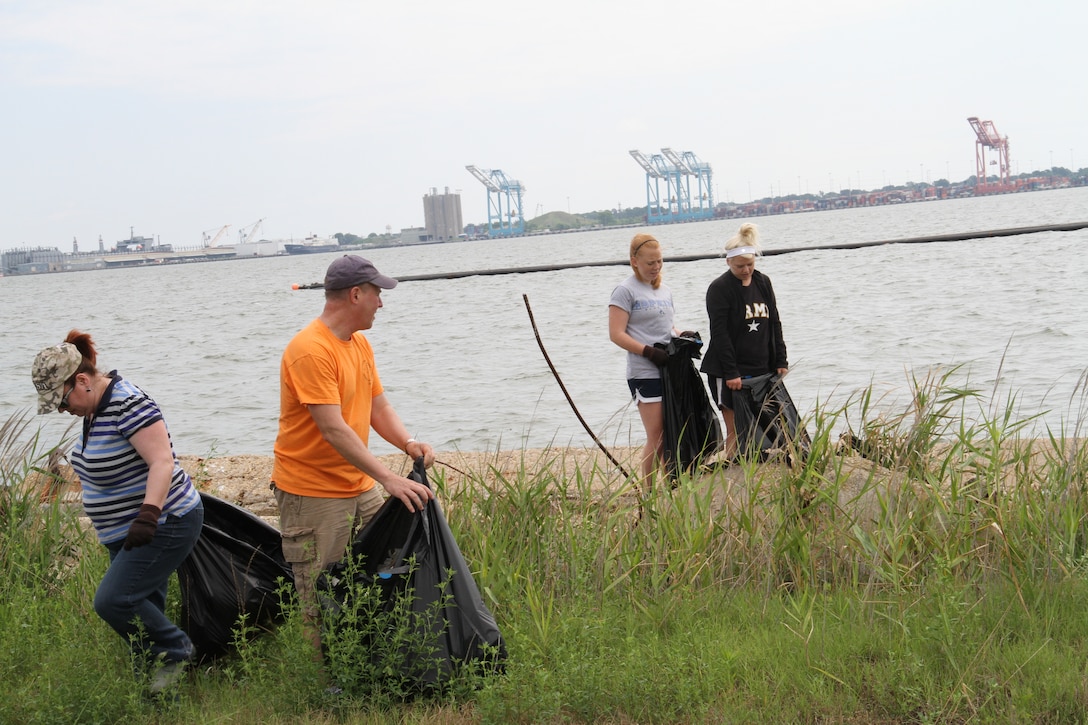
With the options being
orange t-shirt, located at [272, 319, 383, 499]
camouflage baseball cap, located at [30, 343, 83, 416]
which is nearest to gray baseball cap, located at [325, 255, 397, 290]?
orange t-shirt, located at [272, 319, 383, 499]

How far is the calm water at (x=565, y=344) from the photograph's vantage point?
12.1 metres

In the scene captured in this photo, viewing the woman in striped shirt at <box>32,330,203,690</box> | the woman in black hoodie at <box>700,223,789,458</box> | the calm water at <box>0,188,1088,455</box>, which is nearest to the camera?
the woman in striped shirt at <box>32,330,203,690</box>

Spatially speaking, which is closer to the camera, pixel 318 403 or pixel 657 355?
pixel 318 403

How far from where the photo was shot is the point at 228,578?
3893 mm

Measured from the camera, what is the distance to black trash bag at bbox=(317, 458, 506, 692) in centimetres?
335

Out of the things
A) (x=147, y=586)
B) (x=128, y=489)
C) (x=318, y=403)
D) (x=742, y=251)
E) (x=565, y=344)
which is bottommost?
(x=565, y=344)

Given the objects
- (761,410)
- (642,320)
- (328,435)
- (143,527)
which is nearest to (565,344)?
(642,320)

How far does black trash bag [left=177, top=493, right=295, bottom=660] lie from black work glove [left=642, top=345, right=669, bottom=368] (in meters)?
2.40

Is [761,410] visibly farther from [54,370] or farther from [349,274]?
[54,370]

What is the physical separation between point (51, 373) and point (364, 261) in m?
1.06

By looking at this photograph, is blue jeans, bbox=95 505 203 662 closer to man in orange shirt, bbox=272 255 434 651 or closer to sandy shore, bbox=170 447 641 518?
man in orange shirt, bbox=272 255 434 651

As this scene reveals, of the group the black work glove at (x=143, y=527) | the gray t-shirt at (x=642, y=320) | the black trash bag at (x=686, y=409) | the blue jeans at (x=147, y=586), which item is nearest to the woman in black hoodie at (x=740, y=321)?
the black trash bag at (x=686, y=409)

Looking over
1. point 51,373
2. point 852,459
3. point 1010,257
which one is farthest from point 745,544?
point 1010,257

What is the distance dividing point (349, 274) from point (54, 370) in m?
0.98
